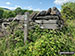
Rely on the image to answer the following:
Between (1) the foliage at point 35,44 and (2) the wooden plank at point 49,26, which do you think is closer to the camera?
(1) the foliage at point 35,44

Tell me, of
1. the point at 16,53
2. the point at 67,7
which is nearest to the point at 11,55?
the point at 16,53

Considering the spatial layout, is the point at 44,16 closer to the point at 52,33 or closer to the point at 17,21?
the point at 52,33

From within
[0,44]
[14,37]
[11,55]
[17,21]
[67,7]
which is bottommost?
[11,55]

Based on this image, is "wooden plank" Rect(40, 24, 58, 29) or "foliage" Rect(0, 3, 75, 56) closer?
"foliage" Rect(0, 3, 75, 56)

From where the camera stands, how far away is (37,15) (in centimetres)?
468

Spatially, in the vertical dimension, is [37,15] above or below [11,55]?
above

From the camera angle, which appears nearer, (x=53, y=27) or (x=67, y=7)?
(x=53, y=27)

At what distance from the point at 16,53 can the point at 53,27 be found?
190cm

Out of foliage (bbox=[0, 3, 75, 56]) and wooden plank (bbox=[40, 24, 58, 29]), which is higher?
wooden plank (bbox=[40, 24, 58, 29])

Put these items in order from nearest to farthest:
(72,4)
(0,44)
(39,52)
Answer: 1. (39,52)
2. (0,44)
3. (72,4)

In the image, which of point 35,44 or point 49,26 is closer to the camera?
point 35,44

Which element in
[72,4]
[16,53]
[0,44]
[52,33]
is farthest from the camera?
[72,4]

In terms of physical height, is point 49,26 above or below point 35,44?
above

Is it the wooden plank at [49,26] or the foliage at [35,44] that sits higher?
the wooden plank at [49,26]
